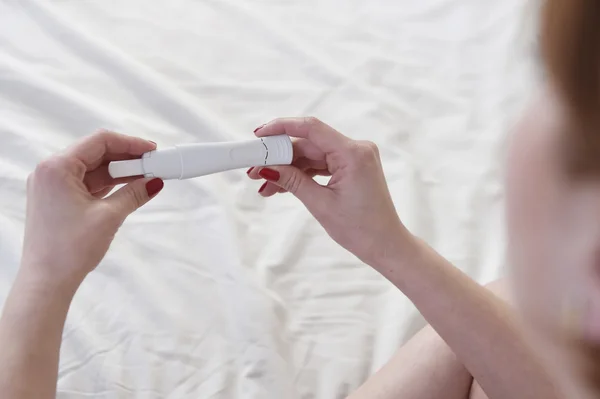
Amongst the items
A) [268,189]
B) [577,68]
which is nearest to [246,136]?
[268,189]

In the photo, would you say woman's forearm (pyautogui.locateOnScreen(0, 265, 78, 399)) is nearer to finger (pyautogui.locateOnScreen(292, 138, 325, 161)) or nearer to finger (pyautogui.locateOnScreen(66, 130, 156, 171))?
finger (pyautogui.locateOnScreen(66, 130, 156, 171))

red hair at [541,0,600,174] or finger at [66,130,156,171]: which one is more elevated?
finger at [66,130,156,171]

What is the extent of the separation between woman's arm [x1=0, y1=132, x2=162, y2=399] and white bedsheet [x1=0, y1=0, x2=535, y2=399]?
16 cm

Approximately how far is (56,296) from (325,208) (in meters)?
0.23

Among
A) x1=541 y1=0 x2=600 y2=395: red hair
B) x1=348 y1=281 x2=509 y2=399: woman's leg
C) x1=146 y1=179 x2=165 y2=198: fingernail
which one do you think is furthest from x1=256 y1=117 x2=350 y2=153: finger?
x1=541 y1=0 x2=600 y2=395: red hair

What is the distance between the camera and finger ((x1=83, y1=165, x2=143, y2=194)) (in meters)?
0.59

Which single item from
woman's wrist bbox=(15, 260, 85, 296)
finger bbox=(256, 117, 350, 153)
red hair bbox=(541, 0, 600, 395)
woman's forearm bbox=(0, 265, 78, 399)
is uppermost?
finger bbox=(256, 117, 350, 153)

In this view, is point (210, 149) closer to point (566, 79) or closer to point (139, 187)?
point (139, 187)

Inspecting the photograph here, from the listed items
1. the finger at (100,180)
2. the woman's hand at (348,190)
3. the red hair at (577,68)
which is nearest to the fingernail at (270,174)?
the woman's hand at (348,190)

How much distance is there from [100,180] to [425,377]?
1.13 feet

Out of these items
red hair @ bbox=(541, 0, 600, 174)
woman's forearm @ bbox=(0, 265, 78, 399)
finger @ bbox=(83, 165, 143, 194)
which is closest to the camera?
red hair @ bbox=(541, 0, 600, 174)

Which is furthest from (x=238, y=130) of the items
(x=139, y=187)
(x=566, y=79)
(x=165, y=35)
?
(x=566, y=79)

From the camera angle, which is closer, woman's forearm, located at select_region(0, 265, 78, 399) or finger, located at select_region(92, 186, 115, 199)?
woman's forearm, located at select_region(0, 265, 78, 399)

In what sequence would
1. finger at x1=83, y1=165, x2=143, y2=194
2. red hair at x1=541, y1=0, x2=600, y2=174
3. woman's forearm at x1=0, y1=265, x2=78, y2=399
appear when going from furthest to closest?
finger at x1=83, y1=165, x2=143, y2=194
woman's forearm at x1=0, y1=265, x2=78, y2=399
red hair at x1=541, y1=0, x2=600, y2=174
